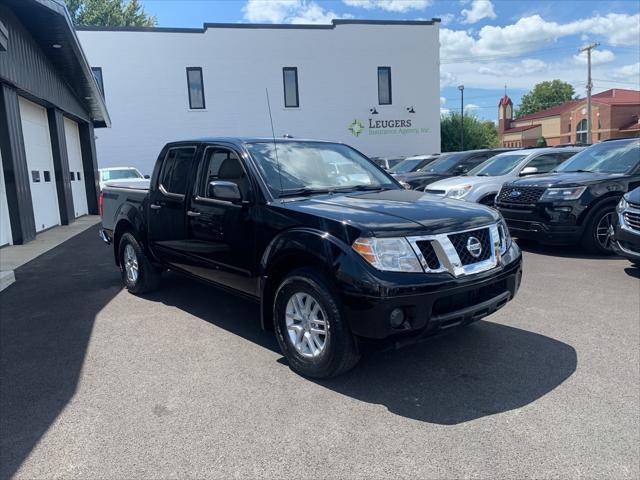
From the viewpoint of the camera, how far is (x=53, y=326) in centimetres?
531

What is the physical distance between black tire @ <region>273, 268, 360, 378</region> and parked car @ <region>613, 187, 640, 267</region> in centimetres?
457

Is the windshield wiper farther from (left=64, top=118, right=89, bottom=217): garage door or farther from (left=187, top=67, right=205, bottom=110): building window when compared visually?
(left=187, top=67, right=205, bottom=110): building window

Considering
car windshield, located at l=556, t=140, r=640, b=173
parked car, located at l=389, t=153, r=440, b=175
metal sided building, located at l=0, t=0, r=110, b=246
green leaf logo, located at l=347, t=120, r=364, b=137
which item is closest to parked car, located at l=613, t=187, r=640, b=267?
car windshield, located at l=556, t=140, r=640, b=173

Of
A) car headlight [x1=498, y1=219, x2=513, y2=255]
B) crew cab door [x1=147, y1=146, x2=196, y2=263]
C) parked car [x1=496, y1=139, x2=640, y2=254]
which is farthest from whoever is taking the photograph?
parked car [x1=496, y1=139, x2=640, y2=254]

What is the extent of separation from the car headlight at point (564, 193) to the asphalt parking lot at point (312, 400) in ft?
8.70

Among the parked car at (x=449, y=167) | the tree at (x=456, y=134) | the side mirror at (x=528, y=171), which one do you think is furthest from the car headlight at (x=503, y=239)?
the tree at (x=456, y=134)

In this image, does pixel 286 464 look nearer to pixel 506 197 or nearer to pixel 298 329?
pixel 298 329

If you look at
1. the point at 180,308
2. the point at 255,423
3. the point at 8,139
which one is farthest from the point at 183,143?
the point at 8,139

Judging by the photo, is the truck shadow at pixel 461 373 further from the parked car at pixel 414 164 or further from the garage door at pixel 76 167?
the garage door at pixel 76 167

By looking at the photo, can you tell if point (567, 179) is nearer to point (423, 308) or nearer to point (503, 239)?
point (503, 239)

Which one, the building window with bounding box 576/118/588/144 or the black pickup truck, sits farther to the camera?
the building window with bounding box 576/118/588/144

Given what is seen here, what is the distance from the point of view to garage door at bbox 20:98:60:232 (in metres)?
12.7

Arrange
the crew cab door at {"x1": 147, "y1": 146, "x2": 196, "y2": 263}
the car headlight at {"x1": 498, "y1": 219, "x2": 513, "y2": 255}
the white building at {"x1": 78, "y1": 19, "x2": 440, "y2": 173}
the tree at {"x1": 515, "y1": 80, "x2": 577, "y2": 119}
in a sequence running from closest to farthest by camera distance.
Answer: the car headlight at {"x1": 498, "y1": 219, "x2": 513, "y2": 255} → the crew cab door at {"x1": 147, "y1": 146, "x2": 196, "y2": 263} → the white building at {"x1": 78, "y1": 19, "x2": 440, "y2": 173} → the tree at {"x1": 515, "y1": 80, "x2": 577, "y2": 119}

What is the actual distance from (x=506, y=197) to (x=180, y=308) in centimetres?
588
